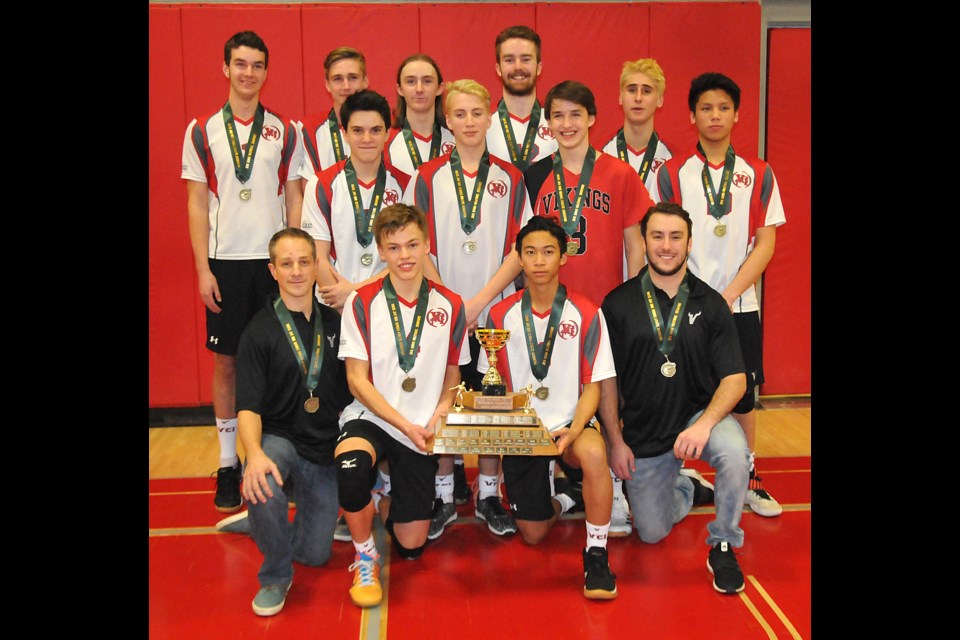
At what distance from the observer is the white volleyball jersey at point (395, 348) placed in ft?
13.3

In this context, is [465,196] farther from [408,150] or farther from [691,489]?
[691,489]

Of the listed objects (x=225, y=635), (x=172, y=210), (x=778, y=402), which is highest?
(x=172, y=210)

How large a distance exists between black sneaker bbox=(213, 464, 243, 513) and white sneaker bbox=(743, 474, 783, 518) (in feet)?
9.52

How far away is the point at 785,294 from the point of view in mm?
7246

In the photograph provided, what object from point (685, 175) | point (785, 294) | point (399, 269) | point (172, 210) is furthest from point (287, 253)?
point (785, 294)

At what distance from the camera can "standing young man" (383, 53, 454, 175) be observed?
15.9ft

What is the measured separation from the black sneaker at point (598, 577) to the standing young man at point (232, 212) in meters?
2.16

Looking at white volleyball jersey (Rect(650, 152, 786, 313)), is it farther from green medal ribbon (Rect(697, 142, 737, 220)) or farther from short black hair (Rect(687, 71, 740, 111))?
short black hair (Rect(687, 71, 740, 111))

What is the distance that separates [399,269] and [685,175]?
5.96 ft

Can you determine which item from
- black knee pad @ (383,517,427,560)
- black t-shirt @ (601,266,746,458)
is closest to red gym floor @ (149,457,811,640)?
black knee pad @ (383,517,427,560)

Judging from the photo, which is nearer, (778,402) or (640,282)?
(640,282)

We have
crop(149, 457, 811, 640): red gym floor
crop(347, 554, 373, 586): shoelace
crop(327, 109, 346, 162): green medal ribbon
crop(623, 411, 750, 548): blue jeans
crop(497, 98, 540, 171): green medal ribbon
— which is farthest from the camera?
crop(327, 109, 346, 162): green medal ribbon

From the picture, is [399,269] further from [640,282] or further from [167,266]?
[167,266]

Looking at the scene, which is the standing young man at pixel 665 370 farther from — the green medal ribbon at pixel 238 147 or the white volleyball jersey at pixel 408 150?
the green medal ribbon at pixel 238 147
